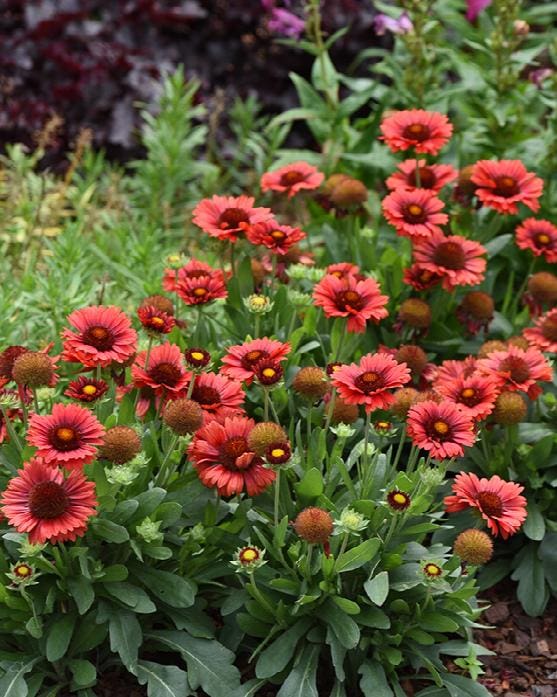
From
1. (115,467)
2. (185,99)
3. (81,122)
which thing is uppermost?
(115,467)

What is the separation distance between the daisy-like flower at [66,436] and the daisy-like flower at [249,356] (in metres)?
0.36

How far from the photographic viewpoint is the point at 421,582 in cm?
238

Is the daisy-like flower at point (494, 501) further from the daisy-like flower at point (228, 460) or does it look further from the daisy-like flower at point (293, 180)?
the daisy-like flower at point (293, 180)

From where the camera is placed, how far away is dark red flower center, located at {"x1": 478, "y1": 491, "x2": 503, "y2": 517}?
7.70ft

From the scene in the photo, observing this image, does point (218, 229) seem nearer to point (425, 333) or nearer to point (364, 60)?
point (425, 333)

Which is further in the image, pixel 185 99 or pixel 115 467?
pixel 185 99

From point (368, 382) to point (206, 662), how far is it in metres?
0.74

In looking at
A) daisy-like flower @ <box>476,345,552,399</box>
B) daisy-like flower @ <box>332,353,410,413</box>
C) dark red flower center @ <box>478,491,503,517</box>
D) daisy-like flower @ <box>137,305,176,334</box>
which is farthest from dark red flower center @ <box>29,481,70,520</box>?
daisy-like flower @ <box>476,345,552,399</box>

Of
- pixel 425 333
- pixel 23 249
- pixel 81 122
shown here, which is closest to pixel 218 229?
pixel 425 333

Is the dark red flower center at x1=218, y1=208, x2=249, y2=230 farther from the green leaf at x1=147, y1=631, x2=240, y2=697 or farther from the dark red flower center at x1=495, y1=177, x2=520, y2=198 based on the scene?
the green leaf at x1=147, y1=631, x2=240, y2=697

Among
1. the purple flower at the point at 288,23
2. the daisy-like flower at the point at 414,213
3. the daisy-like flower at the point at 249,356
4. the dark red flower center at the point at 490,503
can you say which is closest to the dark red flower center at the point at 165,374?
the daisy-like flower at the point at 249,356

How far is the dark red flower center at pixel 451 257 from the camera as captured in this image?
3031 millimetres

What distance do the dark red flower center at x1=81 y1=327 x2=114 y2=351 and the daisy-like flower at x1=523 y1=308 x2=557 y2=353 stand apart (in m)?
1.23

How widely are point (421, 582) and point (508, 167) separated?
4.49 feet
